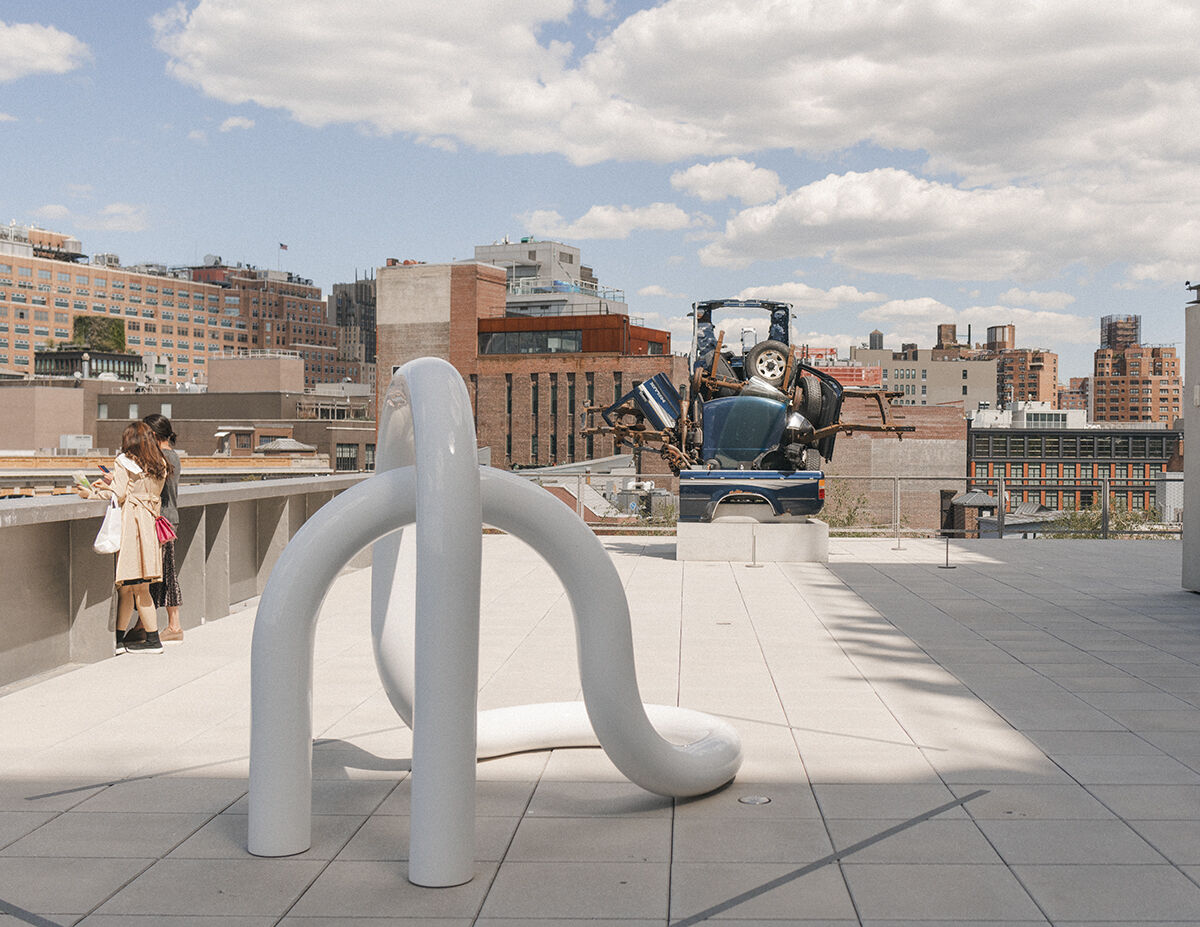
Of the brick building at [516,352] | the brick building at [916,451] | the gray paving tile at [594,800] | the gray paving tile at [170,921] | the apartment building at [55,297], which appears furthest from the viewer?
the apartment building at [55,297]

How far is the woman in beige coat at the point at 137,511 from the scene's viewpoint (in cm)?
921

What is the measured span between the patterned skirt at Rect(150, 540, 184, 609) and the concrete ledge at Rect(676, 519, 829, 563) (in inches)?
355

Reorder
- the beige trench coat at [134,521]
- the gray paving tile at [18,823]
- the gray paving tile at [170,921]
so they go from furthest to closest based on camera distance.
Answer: the beige trench coat at [134,521] → the gray paving tile at [18,823] → the gray paving tile at [170,921]

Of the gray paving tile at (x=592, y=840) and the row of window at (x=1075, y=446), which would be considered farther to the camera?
the row of window at (x=1075, y=446)

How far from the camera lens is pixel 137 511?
9.27m

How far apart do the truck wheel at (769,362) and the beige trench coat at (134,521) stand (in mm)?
11237

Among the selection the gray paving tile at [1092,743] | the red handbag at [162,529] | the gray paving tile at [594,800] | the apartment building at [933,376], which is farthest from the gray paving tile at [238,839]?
the apartment building at [933,376]

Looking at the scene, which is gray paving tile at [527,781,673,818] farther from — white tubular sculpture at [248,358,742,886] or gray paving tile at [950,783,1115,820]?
gray paving tile at [950,783,1115,820]

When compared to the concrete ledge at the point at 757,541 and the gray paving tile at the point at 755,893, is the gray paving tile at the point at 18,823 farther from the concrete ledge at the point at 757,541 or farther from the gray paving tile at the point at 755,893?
the concrete ledge at the point at 757,541

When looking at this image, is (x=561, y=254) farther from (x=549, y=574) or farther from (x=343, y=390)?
(x=549, y=574)

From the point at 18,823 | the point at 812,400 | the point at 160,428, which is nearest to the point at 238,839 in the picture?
the point at 18,823

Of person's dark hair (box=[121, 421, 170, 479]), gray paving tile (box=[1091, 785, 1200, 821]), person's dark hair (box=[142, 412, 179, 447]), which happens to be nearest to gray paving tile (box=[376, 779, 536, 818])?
gray paving tile (box=[1091, 785, 1200, 821])

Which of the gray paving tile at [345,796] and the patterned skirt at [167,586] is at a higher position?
the patterned skirt at [167,586]

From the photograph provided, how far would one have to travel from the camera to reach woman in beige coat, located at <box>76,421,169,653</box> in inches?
363
